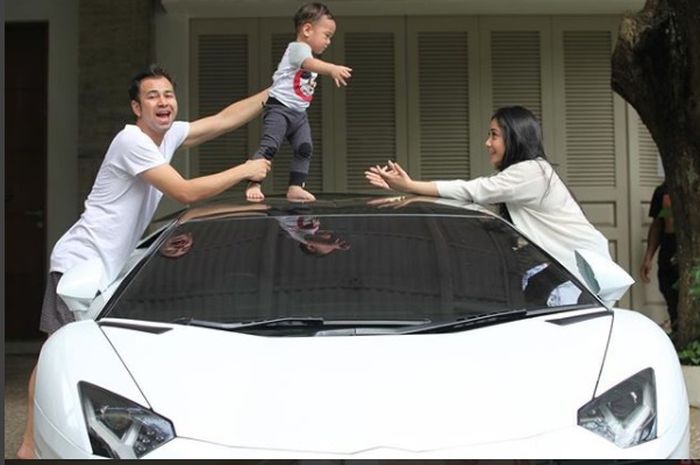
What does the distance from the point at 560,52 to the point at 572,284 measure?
5028 millimetres

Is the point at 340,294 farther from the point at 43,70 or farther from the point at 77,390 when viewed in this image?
the point at 43,70

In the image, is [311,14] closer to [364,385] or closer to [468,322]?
[468,322]

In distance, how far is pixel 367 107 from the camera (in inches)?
305

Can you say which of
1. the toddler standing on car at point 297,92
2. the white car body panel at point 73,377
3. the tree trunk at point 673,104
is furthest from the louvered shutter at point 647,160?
the white car body panel at point 73,377

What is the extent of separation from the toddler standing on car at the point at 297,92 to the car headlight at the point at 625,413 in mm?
2223

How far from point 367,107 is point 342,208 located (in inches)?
167

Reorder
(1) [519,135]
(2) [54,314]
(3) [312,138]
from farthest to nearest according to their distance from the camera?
(3) [312,138] → (1) [519,135] → (2) [54,314]

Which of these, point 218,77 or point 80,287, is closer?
point 80,287

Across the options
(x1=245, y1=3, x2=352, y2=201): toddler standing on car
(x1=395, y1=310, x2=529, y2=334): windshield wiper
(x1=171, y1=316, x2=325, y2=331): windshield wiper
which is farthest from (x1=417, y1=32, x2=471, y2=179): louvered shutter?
(x1=171, y1=316, x2=325, y2=331): windshield wiper

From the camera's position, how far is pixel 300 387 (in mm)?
2418

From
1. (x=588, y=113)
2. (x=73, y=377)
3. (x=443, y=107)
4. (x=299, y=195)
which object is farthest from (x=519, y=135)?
(x=588, y=113)

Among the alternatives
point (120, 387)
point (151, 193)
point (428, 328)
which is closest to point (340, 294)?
point (428, 328)

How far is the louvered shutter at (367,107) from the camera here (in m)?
7.75

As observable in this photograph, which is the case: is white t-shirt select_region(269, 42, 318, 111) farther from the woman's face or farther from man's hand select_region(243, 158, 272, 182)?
the woman's face
